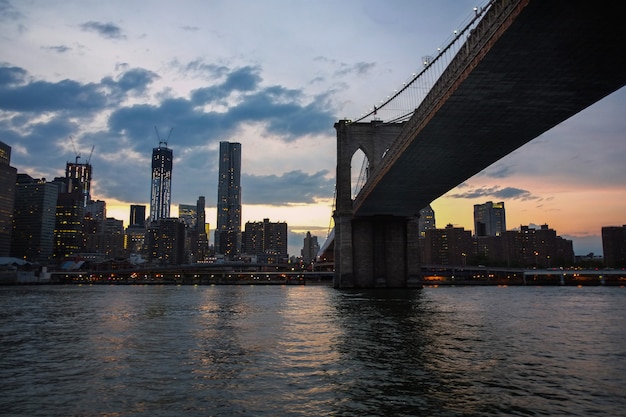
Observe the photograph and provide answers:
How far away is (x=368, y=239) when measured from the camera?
7131 cm

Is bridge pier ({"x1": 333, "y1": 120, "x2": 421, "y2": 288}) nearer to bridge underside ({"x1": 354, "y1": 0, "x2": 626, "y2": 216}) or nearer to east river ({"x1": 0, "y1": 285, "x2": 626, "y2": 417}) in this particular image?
bridge underside ({"x1": 354, "y1": 0, "x2": 626, "y2": 216})

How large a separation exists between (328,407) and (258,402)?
1.45m

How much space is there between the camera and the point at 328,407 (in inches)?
385

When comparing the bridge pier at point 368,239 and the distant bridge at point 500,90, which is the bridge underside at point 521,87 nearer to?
the distant bridge at point 500,90

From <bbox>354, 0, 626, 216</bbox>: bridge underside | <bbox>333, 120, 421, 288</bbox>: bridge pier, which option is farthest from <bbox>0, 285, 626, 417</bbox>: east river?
<bbox>333, 120, 421, 288</bbox>: bridge pier

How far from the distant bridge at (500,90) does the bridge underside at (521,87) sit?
0.05 m

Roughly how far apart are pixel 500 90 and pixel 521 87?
1.08 meters

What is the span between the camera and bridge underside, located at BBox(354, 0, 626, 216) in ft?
64.6

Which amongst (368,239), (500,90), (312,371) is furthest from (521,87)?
(368,239)

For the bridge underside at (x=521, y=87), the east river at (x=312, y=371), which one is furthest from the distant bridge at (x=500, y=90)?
the east river at (x=312, y=371)

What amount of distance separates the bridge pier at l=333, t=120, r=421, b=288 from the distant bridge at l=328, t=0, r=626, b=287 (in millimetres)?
5125

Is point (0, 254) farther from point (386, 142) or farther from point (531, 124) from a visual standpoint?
point (531, 124)

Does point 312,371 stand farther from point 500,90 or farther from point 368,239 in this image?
point 368,239

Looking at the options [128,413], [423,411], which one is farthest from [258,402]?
[423,411]
